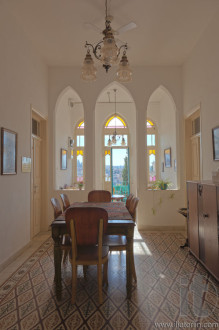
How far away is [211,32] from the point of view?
139 inches

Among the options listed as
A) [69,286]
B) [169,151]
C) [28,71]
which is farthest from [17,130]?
[169,151]

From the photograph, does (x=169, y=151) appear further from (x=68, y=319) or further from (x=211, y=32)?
(x=68, y=319)

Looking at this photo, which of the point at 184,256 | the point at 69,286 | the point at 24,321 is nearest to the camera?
the point at 24,321

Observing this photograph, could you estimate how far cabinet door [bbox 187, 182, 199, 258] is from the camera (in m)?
3.12

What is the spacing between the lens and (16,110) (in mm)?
3531

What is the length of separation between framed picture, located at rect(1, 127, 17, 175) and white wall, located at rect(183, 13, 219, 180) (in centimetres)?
324

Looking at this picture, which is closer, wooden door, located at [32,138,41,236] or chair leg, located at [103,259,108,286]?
chair leg, located at [103,259,108,286]

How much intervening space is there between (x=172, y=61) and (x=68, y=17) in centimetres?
253

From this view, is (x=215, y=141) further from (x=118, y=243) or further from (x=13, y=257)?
(x=13, y=257)

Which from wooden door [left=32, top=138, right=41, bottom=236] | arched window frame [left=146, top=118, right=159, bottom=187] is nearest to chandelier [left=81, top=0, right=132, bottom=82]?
wooden door [left=32, top=138, right=41, bottom=236]

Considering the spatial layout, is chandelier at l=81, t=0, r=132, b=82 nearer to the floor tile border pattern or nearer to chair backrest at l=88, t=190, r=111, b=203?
chair backrest at l=88, t=190, r=111, b=203

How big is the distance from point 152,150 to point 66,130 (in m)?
3.27

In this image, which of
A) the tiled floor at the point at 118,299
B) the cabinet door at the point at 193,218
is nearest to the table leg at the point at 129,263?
the tiled floor at the point at 118,299

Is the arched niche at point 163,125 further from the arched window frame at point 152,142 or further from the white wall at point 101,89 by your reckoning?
the white wall at point 101,89
